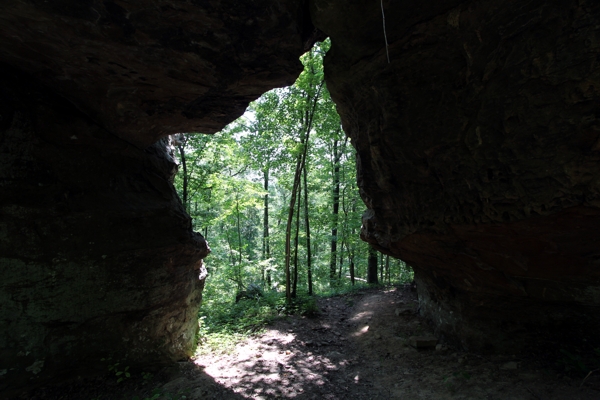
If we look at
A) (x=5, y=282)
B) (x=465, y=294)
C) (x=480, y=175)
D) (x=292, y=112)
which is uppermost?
(x=292, y=112)

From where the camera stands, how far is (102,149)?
5.37 metres

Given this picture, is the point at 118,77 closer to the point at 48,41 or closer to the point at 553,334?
the point at 48,41

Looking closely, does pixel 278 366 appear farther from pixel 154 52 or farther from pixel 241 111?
pixel 154 52

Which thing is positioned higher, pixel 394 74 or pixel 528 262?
pixel 394 74

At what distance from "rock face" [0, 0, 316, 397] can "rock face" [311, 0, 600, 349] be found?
137 cm

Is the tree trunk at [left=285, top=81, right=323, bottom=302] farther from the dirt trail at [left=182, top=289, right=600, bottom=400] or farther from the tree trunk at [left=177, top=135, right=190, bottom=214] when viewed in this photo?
the tree trunk at [left=177, top=135, right=190, bottom=214]

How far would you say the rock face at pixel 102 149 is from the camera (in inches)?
150

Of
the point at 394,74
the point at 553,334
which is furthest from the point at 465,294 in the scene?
the point at 394,74

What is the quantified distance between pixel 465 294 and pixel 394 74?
167 inches

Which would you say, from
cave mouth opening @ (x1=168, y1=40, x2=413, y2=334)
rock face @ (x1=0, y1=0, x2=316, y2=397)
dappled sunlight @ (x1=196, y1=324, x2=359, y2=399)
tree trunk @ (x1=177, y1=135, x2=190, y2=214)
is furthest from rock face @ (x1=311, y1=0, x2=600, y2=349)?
tree trunk @ (x1=177, y1=135, x2=190, y2=214)

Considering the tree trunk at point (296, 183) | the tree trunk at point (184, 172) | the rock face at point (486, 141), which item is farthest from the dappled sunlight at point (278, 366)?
the tree trunk at point (184, 172)

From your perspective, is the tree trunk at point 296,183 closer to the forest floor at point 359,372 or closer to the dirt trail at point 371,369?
the dirt trail at point 371,369

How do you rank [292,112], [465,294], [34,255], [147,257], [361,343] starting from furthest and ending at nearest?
[292,112], [361,343], [465,294], [147,257], [34,255]

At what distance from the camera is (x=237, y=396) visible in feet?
15.1
